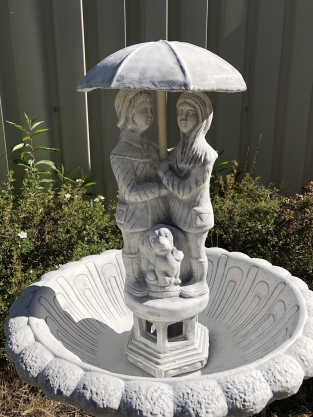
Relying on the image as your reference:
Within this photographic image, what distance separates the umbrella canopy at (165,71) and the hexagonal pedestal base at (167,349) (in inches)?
43.0

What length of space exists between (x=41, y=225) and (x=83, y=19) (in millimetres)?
1828

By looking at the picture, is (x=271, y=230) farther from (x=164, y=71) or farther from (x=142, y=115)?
(x=164, y=71)

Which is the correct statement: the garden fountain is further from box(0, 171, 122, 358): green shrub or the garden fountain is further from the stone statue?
box(0, 171, 122, 358): green shrub

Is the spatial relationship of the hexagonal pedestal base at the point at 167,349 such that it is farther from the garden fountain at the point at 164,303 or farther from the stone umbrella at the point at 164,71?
the stone umbrella at the point at 164,71

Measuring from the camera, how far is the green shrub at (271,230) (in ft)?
11.0

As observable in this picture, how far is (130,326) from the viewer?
238 cm

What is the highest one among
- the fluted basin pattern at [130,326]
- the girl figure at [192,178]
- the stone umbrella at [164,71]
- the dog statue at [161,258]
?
the stone umbrella at [164,71]

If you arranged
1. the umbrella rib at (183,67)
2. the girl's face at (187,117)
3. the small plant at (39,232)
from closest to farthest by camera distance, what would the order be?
1. the umbrella rib at (183,67)
2. the girl's face at (187,117)
3. the small plant at (39,232)

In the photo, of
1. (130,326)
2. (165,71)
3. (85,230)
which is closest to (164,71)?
(165,71)

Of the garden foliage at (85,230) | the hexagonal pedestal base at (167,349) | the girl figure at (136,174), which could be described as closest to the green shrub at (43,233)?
the garden foliage at (85,230)

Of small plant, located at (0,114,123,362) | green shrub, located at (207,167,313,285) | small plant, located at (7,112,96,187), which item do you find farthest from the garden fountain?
small plant, located at (7,112,96,187)

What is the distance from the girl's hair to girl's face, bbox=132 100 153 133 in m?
0.01

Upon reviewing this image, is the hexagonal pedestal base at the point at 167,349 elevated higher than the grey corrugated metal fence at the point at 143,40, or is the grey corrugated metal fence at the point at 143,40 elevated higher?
the grey corrugated metal fence at the point at 143,40

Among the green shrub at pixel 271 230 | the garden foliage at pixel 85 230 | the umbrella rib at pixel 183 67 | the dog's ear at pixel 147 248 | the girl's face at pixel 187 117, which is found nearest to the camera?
the umbrella rib at pixel 183 67
